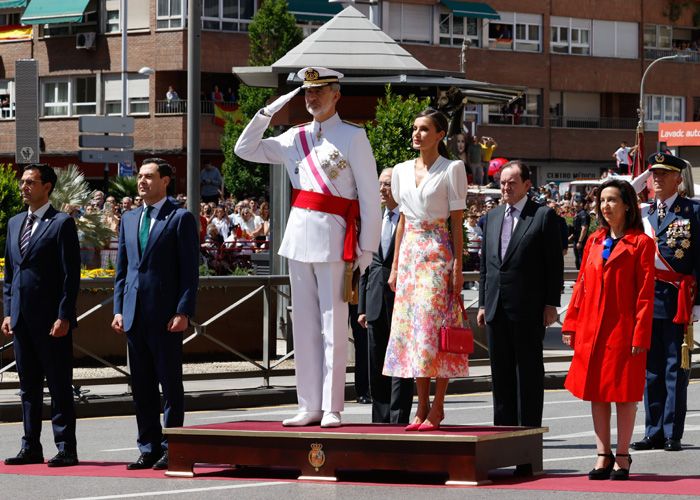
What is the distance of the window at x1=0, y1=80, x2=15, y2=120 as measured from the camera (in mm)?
62250

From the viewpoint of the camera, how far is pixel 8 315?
11188 millimetres

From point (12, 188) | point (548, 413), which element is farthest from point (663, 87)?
point (548, 413)

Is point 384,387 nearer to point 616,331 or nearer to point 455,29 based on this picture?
point 616,331

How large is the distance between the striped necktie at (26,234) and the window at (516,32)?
189 ft

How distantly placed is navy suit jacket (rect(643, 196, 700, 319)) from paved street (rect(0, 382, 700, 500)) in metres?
1.06

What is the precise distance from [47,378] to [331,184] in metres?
2.42

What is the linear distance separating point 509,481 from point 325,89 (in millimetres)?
2594

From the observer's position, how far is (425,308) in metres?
10.1

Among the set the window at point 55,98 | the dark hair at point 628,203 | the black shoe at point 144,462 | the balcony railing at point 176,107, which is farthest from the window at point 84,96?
the dark hair at point 628,203

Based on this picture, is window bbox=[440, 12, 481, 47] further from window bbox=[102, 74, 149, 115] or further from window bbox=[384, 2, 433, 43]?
window bbox=[102, 74, 149, 115]

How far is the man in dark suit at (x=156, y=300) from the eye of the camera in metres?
10.8

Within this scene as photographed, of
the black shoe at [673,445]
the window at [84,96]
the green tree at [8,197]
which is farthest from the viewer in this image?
the window at [84,96]

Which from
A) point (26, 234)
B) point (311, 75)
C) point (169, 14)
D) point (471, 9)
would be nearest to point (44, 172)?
point (26, 234)

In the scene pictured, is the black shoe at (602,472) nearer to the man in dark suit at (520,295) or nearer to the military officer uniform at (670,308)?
the man in dark suit at (520,295)
